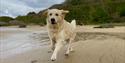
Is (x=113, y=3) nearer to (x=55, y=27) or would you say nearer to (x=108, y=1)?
(x=108, y=1)

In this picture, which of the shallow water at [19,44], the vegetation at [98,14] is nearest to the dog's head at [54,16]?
the shallow water at [19,44]

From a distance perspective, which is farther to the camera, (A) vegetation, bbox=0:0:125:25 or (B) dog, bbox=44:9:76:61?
(A) vegetation, bbox=0:0:125:25

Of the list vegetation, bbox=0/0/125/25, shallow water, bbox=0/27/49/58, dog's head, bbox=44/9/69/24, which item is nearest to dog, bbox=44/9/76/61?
dog's head, bbox=44/9/69/24

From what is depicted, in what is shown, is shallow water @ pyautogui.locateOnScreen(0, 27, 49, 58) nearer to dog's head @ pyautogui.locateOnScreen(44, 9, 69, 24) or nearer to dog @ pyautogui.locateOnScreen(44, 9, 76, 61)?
dog @ pyautogui.locateOnScreen(44, 9, 76, 61)

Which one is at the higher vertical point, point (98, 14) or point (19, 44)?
point (19, 44)

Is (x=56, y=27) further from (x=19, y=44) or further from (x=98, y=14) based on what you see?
(x=98, y=14)

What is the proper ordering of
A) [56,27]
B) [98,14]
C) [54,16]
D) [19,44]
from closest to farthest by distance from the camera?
[54,16]
[56,27]
[19,44]
[98,14]

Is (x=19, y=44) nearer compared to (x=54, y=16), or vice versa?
(x=54, y=16)

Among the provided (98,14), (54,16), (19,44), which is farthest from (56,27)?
(98,14)

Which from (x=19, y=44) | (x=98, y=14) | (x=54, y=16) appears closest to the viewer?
(x=54, y=16)

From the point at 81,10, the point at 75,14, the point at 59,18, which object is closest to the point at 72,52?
the point at 59,18

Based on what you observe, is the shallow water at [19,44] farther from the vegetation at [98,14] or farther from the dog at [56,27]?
the vegetation at [98,14]

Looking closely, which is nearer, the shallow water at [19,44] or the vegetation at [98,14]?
the shallow water at [19,44]

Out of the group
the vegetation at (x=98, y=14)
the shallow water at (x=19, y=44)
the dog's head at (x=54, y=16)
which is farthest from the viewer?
the vegetation at (x=98, y=14)
